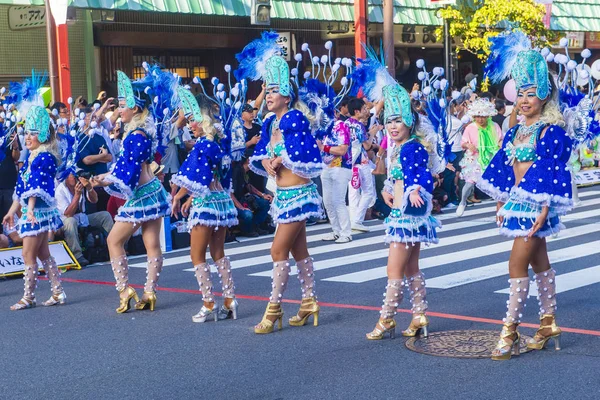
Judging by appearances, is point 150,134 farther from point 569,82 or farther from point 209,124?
point 569,82

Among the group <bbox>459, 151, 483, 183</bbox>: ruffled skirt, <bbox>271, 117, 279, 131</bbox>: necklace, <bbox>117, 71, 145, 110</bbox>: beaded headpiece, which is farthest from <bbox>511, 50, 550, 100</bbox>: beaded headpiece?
<bbox>459, 151, 483, 183</bbox>: ruffled skirt

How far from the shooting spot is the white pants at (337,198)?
42.0ft

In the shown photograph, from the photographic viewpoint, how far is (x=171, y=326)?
7.86 meters

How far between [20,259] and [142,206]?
11.0ft

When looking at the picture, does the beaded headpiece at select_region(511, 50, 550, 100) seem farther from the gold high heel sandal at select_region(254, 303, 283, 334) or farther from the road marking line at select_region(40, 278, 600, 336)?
the gold high heel sandal at select_region(254, 303, 283, 334)

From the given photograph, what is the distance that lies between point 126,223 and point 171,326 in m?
1.08

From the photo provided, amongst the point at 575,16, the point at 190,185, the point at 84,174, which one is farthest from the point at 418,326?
the point at 575,16

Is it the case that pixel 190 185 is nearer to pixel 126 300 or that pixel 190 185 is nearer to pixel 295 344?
pixel 126 300

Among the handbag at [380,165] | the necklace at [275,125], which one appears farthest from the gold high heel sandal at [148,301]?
the handbag at [380,165]

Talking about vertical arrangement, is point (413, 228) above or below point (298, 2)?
below

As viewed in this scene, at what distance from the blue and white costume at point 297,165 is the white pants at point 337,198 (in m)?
5.32

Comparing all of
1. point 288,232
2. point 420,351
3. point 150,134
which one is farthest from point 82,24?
point 420,351

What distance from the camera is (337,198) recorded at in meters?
12.8

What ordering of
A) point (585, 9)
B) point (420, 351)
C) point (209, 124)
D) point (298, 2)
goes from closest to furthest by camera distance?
point (420, 351)
point (209, 124)
point (298, 2)
point (585, 9)
